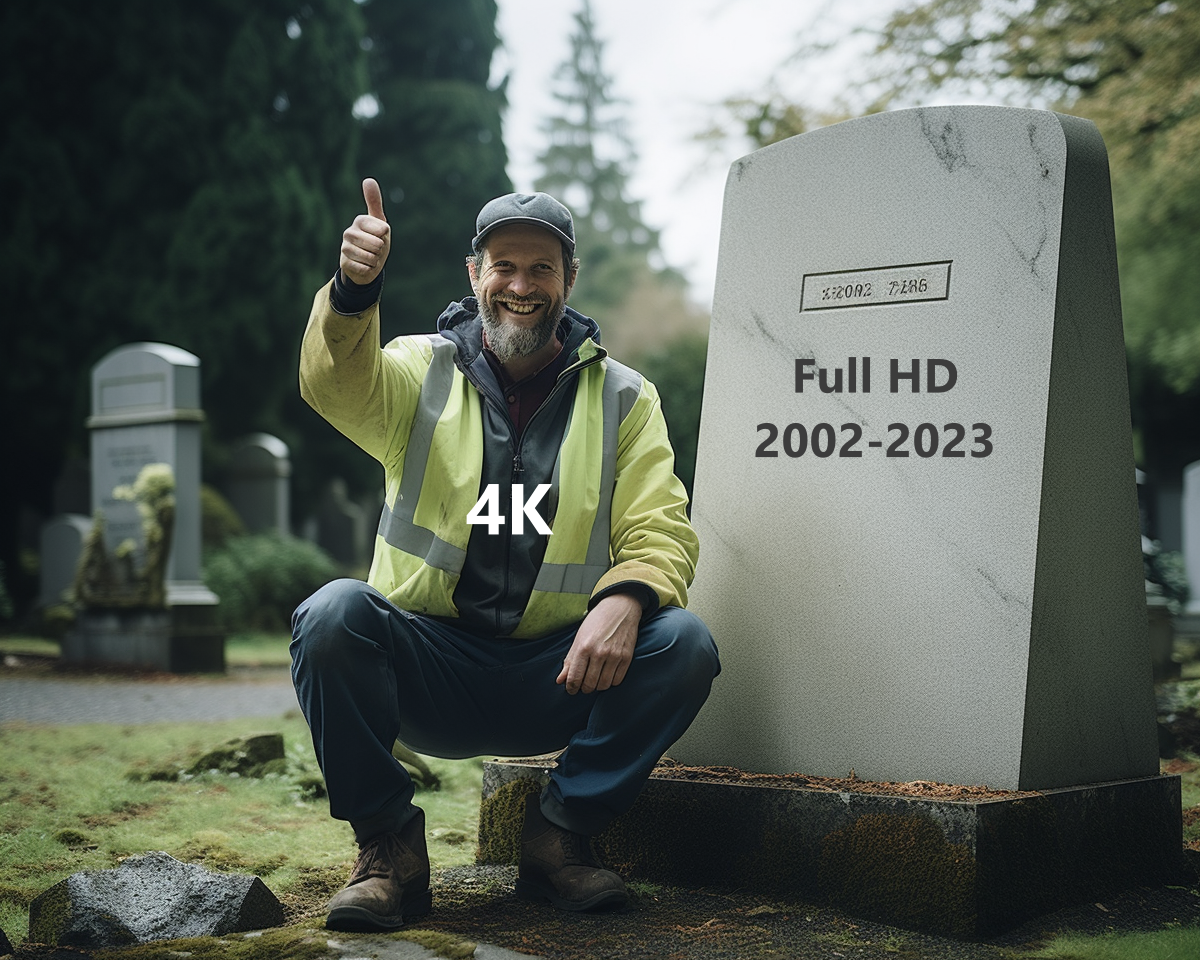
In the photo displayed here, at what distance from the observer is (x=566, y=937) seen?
7.68 ft

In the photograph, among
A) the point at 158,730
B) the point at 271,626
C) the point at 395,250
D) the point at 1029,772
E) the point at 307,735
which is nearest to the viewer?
the point at 1029,772

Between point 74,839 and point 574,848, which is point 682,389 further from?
point 574,848

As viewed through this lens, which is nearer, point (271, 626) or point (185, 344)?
point (271, 626)

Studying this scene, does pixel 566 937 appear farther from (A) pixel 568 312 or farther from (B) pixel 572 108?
(B) pixel 572 108

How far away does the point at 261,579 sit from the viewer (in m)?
12.6

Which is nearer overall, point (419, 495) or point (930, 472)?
point (419, 495)

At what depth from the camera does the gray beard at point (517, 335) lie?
2809 millimetres

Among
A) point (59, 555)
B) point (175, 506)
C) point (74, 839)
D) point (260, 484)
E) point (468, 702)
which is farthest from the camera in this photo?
point (260, 484)

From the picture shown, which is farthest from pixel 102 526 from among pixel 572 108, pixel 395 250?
pixel 572 108

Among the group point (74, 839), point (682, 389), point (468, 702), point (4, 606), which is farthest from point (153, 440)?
point (468, 702)

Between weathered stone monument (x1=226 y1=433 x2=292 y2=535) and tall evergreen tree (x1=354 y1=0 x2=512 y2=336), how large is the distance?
5020mm

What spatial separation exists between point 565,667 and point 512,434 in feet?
1.90

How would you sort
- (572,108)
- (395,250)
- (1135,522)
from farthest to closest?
(572,108), (395,250), (1135,522)

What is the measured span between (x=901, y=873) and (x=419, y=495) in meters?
1.28
